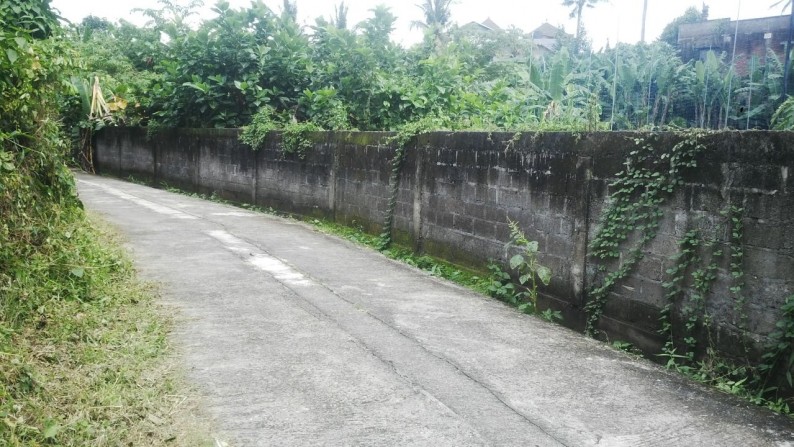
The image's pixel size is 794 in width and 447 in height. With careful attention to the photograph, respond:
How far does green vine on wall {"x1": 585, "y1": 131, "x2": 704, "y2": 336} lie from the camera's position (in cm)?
491

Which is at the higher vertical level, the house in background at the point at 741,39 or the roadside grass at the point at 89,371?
the house in background at the point at 741,39

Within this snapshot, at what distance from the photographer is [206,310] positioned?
5.84 meters

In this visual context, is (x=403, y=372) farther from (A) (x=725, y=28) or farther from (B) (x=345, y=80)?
(B) (x=345, y=80)

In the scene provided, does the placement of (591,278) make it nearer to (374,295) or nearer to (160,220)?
(374,295)

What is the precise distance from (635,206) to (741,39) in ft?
12.7

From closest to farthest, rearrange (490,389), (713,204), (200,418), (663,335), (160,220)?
(200,418)
(490,389)
(713,204)
(663,335)
(160,220)

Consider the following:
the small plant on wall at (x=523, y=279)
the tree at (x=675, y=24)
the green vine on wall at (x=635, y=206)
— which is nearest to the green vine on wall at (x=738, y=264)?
the green vine on wall at (x=635, y=206)

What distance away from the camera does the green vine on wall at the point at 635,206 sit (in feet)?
16.1

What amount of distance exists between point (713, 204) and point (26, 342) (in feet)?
15.2

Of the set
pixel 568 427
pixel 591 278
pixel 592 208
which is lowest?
pixel 568 427

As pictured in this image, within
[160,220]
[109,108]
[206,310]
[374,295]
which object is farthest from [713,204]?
[109,108]

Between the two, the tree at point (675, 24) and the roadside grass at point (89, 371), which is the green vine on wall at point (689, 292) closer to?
the roadside grass at point (89, 371)

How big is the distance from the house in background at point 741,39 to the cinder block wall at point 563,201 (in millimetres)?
2202

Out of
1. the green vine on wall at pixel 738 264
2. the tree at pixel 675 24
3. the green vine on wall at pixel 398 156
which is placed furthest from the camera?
the tree at pixel 675 24
